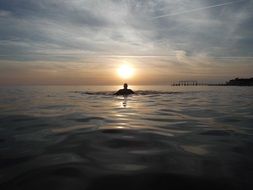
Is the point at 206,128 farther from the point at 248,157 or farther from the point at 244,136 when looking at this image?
the point at 248,157

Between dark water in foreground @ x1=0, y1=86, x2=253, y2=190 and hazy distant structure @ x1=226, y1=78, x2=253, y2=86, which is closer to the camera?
dark water in foreground @ x1=0, y1=86, x2=253, y2=190

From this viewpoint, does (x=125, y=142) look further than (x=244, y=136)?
No

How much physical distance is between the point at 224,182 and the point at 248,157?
4.97 feet

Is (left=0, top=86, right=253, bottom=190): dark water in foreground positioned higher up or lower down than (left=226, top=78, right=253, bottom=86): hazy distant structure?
lower down

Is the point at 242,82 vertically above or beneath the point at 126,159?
above

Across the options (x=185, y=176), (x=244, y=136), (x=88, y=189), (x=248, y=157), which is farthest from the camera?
(x=244, y=136)

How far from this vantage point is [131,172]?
3.87m

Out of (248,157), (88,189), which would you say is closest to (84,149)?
(88,189)

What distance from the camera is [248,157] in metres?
4.58

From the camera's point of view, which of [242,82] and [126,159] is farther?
[242,82]

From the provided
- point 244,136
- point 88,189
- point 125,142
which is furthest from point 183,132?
point 88,189

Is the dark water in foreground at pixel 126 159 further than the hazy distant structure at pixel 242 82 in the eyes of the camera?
No

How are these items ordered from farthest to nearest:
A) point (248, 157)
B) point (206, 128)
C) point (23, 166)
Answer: point (206, 128) < point (248, 157) < point (23, 166)

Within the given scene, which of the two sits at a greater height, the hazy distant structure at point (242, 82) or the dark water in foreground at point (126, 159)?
the hazy distant structure at point (242, 82)
